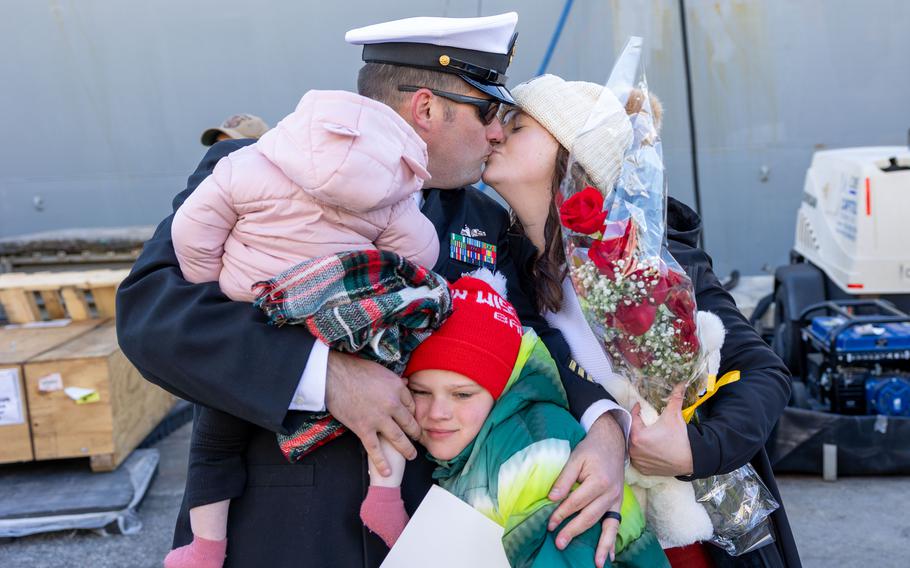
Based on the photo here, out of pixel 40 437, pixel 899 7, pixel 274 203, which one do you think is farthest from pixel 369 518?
pixel 899 7

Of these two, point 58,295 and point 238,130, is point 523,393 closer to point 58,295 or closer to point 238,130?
point 238,130

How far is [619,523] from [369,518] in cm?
47

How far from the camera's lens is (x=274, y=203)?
1582mm

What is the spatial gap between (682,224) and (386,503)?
104 centimetres

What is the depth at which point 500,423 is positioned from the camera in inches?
64.9

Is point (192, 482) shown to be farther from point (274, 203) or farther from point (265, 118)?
point (265, 118)

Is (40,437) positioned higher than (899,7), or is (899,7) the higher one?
(899,7)

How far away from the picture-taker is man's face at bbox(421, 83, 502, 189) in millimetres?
2037

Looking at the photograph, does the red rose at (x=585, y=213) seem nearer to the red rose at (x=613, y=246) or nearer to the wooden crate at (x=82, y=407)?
the red rose at (x=613, y=246)

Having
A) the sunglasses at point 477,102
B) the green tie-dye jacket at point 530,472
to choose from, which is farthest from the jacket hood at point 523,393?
the sunglasses at point 477,102

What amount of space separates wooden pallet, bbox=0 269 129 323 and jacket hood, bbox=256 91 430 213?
3.94 meters

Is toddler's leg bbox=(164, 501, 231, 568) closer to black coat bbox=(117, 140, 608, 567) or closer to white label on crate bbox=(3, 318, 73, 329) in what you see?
black coat bbox=(117, 140, 608, 567)

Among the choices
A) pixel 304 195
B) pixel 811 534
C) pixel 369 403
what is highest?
pixel 304 195

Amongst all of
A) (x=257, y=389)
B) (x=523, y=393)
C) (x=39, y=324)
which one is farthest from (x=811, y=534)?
(x=39, y=324)
